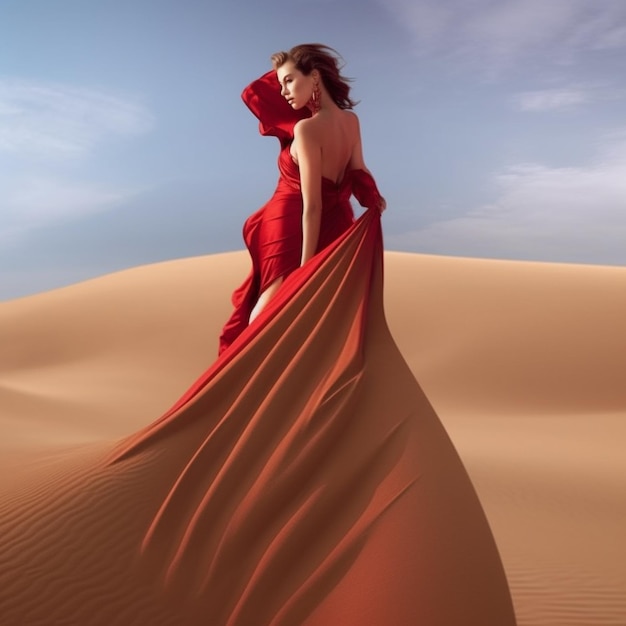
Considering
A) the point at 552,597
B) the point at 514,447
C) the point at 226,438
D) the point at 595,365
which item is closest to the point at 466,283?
the point at 595,365

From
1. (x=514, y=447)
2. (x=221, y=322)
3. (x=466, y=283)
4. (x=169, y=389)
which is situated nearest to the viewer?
(x=514, y=447)

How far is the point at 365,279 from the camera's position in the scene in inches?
147

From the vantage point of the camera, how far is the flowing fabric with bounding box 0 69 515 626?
3.10m

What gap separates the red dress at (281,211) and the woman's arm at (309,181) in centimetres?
11

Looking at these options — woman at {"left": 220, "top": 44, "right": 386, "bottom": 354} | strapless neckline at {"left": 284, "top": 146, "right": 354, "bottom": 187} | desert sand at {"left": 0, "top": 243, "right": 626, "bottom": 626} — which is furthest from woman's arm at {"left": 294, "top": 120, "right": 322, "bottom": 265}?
desert sand at {"left": 0, "top": 243, "right": 626, "bottom": 626}

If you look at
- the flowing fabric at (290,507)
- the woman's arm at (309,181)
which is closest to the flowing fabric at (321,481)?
the flowing fabric at (290,507)

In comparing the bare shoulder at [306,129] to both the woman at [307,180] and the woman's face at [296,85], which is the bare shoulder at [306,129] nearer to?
the woman at [307,180]

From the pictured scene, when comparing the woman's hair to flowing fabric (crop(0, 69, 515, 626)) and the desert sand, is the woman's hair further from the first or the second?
the desert sand

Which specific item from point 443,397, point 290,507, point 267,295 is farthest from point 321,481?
point 443,397

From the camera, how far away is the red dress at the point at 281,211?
4148mm

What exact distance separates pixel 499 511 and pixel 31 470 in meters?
4.46

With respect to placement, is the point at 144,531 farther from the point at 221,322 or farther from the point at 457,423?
the point at 221,322

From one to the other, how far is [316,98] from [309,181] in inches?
19.8

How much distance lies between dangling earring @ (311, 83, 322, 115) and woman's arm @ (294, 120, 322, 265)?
0.20 meters
